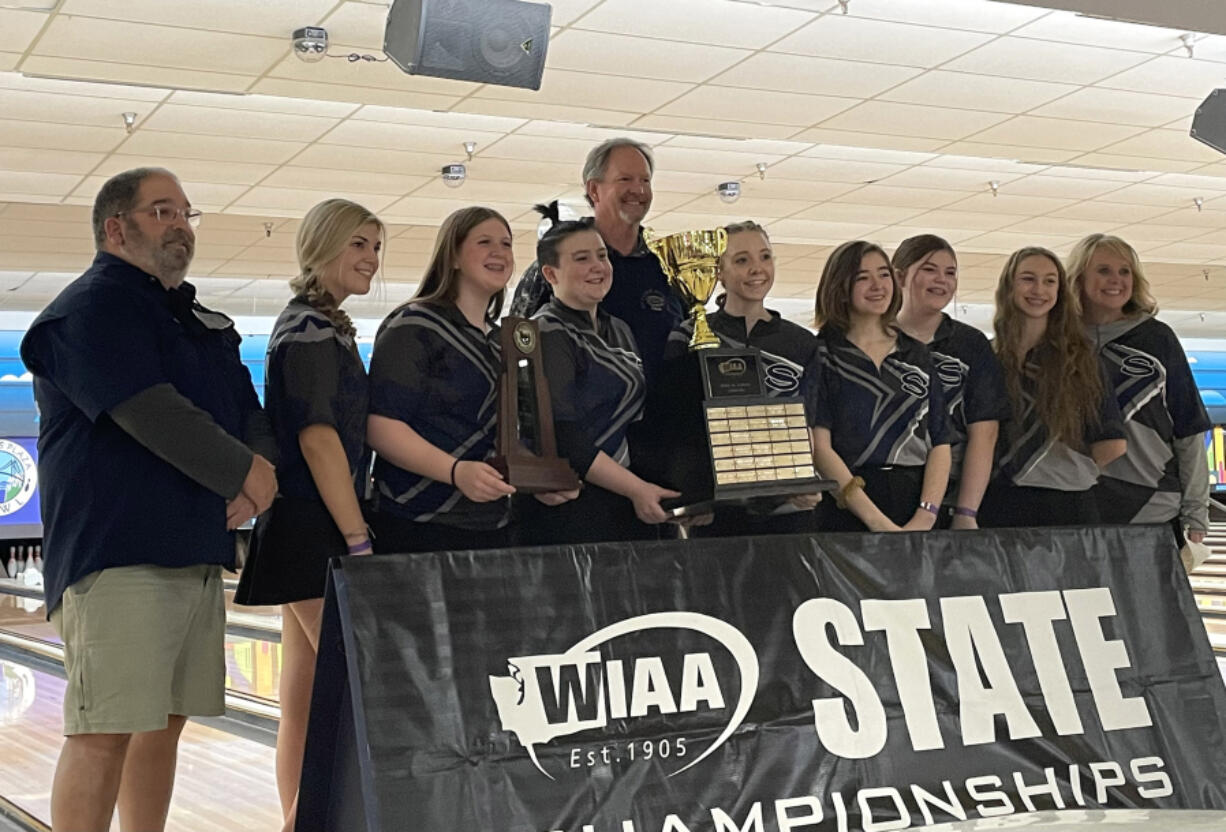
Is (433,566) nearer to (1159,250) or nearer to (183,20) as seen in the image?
(183,20)

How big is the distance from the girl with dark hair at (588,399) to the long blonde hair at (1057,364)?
1065 mm

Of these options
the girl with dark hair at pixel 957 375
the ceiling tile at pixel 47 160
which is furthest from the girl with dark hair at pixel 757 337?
the ceiling tile at pixel 47 160

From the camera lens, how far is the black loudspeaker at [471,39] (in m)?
4.38

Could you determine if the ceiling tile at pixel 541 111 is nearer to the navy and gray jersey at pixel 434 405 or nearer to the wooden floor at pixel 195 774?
the wooden floor at pixel 195 774

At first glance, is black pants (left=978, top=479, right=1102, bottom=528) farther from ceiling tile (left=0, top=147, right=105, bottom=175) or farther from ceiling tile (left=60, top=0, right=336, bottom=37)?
ceiling tile (left=0, top=147, right=105, bottom=175)

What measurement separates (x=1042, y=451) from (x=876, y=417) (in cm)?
53

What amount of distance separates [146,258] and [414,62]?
201cm

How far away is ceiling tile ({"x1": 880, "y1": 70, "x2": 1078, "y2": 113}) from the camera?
19.7ft

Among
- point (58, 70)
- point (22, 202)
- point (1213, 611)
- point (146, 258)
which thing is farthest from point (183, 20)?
point (1213, 611)

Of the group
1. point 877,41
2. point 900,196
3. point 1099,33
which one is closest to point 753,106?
point 877,41

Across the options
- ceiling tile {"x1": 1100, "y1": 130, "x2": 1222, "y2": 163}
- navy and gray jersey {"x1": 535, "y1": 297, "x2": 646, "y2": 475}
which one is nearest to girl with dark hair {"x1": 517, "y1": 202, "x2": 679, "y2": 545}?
navy and gray jersey {"x1": 535, "y1": 297, "x2": 646, "y2": 475}

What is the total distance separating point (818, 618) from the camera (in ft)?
8.13

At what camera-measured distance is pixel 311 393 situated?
2.64m

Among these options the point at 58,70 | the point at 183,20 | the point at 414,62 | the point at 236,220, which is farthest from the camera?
the point at 236,220
